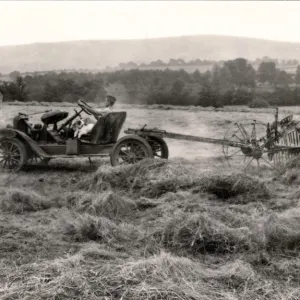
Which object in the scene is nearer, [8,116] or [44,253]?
[44,253]

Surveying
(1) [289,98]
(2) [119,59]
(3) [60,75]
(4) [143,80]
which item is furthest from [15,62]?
(1) [289,98]

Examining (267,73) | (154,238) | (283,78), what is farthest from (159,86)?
(154,238)

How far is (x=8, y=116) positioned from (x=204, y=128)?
8506 mm

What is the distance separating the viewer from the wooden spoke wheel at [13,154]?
905cm

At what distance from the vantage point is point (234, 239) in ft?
15.4

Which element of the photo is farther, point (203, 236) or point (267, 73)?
point (267, 73)

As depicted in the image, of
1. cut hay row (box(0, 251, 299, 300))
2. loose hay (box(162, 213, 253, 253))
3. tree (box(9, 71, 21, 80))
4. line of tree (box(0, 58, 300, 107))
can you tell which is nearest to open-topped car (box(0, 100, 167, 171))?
loose hay (box(162, 213, 253, 253))

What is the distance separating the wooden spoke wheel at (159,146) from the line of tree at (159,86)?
9.52 m

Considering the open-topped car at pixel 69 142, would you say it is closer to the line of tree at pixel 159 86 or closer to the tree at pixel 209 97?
the line of tree at pixel 159 86

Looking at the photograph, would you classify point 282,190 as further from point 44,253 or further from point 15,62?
point 15,62

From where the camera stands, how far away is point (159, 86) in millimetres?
20719

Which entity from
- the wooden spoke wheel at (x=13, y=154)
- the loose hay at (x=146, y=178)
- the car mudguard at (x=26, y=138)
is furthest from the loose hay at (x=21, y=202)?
the wooden spoke wheel at (x=13, y=154)

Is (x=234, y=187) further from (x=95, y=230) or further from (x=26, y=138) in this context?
(x=26, y=138)

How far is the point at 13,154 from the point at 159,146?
318 cm
